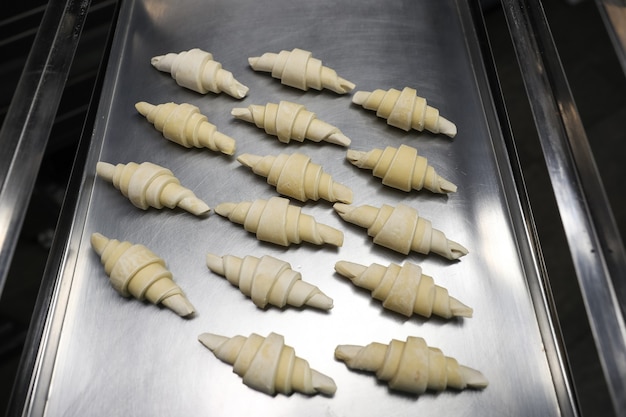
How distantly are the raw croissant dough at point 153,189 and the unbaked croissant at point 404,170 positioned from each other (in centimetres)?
51

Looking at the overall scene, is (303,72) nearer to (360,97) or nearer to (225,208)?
(360,97)

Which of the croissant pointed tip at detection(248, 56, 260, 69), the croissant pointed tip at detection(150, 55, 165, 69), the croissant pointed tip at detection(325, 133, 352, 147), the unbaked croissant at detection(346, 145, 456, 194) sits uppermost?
the croissant pointed tip at detection(150, 55, 165, 69)

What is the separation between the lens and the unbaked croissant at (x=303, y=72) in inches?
62.1

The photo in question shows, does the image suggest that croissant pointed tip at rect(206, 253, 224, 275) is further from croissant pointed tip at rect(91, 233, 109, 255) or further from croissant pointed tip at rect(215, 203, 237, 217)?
croissant pointed tip at rect(91, 233, 109, 255)

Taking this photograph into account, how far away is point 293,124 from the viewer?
1488 mm

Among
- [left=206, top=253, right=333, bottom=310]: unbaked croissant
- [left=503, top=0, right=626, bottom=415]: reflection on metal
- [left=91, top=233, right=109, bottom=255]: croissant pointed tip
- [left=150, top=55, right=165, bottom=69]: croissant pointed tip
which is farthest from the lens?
[left=150, top=55, right=165, bottom=69]: croissant pointed tip

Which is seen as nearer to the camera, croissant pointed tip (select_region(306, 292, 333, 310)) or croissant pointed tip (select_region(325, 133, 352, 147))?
croissant pointed tip (select_region(306, 292, 333, 310))

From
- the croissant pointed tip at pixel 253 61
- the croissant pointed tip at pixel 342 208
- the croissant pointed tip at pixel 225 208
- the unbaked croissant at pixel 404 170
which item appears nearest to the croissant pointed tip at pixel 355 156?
the unbaked croissant at pixel 404 170

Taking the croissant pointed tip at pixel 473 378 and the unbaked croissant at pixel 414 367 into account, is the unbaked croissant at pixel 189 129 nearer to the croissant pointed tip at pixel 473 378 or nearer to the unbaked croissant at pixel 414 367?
the unbaked croissant at pixel 414 367

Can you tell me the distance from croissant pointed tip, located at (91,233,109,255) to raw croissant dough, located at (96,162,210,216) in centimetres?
14

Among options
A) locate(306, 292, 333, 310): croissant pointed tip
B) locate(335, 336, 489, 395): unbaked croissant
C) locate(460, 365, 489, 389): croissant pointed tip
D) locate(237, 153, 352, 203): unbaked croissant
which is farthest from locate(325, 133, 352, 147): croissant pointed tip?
locate(460, 365, 489, 389): croissant pointed tip

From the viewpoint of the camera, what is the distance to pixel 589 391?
6.71 feet

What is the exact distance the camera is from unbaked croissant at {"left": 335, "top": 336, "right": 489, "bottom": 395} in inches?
45.6

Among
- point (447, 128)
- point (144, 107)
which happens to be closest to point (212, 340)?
point (144, 107)
